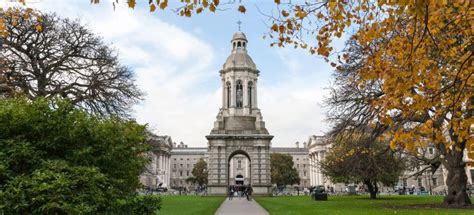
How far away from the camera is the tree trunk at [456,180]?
74.6 feet

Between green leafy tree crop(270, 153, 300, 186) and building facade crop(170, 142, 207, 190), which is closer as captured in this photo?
green leafy tree crop(270, 153, 300, 186)

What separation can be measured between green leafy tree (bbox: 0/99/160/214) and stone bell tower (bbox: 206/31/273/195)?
3589cm

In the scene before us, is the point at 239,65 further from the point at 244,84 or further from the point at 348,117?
the point at 348,117

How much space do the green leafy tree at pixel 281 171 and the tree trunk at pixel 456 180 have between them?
7863 cm

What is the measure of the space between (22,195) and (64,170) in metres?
1.12

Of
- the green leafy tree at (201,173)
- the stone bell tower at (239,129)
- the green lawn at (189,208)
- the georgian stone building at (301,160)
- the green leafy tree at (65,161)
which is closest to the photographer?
the green leafy tree at (65,161)

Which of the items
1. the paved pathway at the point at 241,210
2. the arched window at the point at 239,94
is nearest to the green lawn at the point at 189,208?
the paved pathway at the point at 241,210

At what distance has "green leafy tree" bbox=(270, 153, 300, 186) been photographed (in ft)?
334

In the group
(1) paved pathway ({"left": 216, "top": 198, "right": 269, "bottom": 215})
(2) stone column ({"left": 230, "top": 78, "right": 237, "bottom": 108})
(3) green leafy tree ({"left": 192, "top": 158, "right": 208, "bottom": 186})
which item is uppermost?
(2) stone column ({"left": 230, "top": 78, "right": 237, "bottom": 108})

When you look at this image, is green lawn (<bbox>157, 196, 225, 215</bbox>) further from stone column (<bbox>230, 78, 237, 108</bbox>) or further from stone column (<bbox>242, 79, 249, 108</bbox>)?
stone column (<bbox>242, 79, 249, 108</bbox>)

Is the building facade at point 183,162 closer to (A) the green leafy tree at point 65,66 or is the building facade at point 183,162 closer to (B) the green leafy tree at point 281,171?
(B) the green leafy tree at point 281,171

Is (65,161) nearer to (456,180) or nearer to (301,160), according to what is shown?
(456,180)

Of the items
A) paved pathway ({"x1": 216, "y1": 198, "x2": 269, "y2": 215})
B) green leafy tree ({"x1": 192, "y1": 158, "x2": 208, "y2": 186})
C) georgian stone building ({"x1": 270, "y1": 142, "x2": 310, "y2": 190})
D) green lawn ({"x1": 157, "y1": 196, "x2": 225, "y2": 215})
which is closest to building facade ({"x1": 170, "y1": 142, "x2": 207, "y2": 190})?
green leafy tree ({"x1": 192, "y1": 158, "x2": 208, "y2": 186})

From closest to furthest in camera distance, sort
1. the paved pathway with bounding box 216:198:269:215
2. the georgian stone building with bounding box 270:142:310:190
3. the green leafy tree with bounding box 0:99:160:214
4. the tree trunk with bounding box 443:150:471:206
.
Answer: the green leafy tree with bounding box 0:99:160:214, the paved pathway with bounding box 216:198:269:215, the tree trunk with bounding box 443:150:471:206, the georgian stone building with bounding box 270:142:310:190
